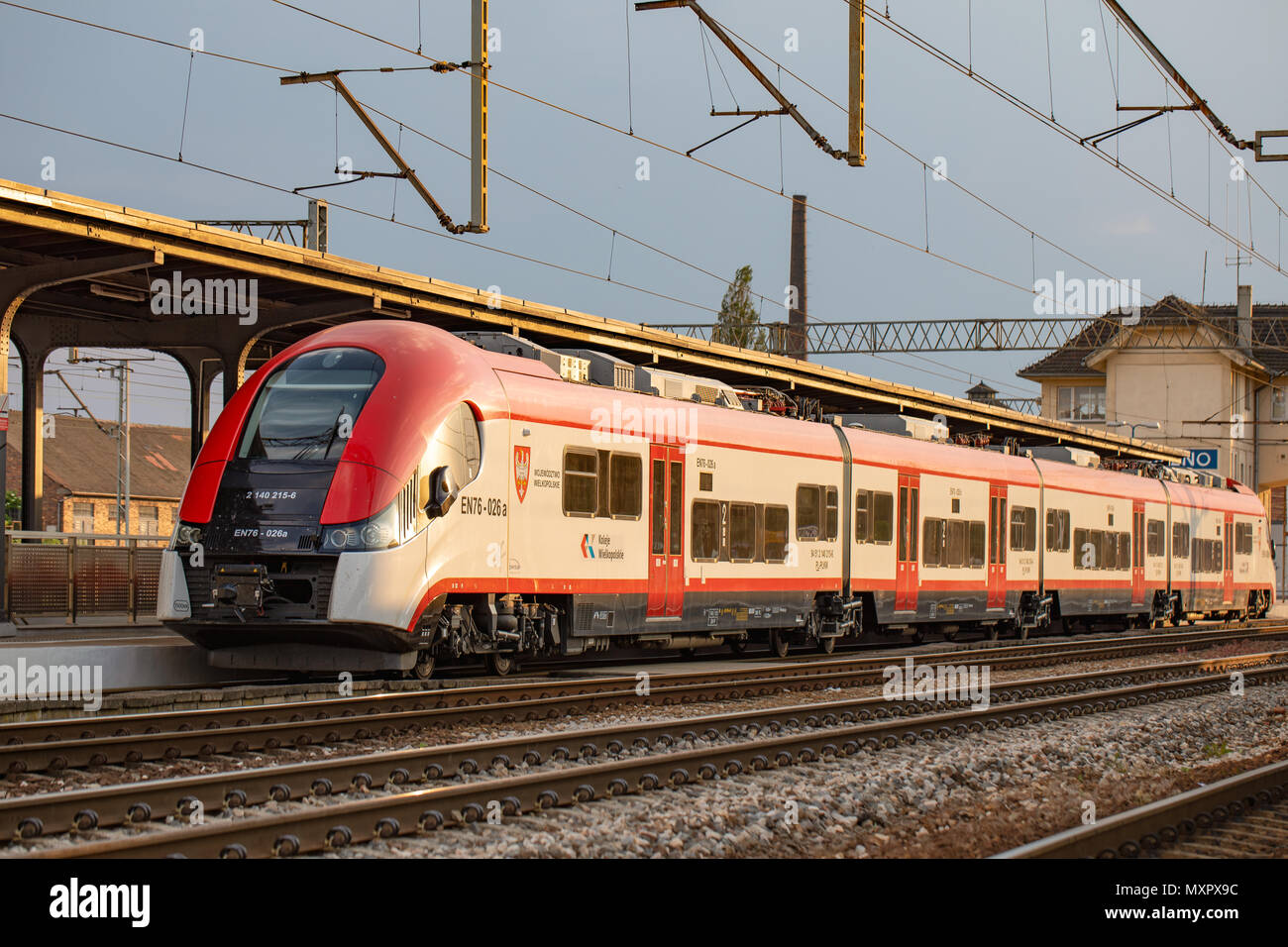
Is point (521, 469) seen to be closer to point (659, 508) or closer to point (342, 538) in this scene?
point (342, 538)

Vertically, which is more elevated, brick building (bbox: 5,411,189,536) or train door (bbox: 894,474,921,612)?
brick building (bbox: 5,411,189,536)

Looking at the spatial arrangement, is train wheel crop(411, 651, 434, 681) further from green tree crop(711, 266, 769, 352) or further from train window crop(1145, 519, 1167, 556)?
green tree crop(711, 266, 769, 352)

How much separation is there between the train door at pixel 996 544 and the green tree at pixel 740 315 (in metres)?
31.4

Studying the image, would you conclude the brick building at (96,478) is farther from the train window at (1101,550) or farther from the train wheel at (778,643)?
the train wheel at (778,643)

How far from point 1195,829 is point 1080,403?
64427mm

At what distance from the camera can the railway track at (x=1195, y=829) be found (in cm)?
729

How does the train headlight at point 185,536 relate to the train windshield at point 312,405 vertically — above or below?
below

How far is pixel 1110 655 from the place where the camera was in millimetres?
23844

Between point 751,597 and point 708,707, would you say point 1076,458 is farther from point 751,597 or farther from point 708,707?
point 708,707

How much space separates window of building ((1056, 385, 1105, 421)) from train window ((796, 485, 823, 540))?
52313 millimetres

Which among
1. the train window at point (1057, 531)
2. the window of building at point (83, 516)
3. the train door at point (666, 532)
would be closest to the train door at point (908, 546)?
the train window at point (1057, 531)

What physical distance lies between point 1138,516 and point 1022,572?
615 centimetres

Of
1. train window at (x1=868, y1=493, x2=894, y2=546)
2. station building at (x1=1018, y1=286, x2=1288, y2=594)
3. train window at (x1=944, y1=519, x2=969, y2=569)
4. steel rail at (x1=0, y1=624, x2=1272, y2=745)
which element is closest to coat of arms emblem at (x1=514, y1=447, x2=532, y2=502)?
steel rail at (x1=0, y1=624, x2=1272, y2=745)

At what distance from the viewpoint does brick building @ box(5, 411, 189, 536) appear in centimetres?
5825
